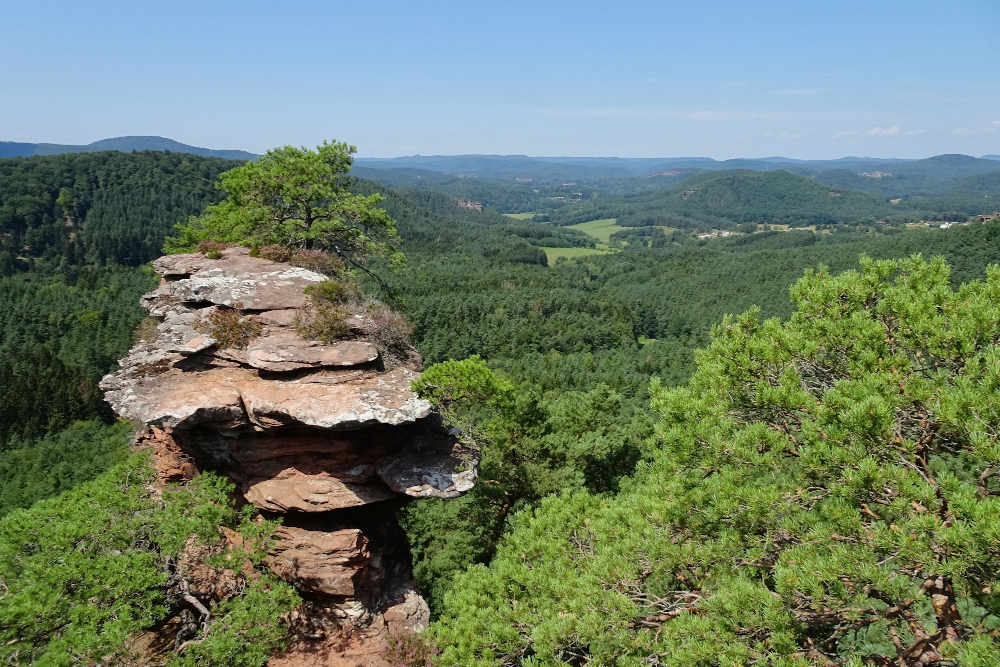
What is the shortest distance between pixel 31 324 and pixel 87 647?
9975 cm

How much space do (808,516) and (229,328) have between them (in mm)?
14394

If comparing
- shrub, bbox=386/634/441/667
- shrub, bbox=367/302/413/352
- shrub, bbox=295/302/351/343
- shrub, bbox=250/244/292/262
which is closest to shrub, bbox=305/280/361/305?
shrub, bbox=295/302/351/343

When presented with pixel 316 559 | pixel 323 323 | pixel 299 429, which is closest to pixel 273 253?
pixel 323 323

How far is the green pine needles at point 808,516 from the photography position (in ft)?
20.9

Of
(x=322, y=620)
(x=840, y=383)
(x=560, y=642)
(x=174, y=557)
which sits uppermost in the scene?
(x=840, y=383)

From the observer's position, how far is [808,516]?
7.45 meters

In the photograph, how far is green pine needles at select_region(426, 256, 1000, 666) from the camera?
637 cm

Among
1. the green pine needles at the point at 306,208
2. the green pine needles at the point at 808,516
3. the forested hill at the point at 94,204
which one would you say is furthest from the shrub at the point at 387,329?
the forested hill at the point at 94,204

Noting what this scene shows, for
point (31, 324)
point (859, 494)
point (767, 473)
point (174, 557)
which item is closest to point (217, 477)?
point (174, 557)

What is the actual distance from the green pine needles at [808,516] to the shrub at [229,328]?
359 inches

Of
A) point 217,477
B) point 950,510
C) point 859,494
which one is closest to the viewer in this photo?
point 950,510

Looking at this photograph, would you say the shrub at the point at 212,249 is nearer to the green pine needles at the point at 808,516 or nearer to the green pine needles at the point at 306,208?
the green pine needles at the point at 306,208

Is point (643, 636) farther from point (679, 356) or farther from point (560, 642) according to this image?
point (679, 356)

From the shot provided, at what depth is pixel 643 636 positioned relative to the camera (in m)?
8.42
